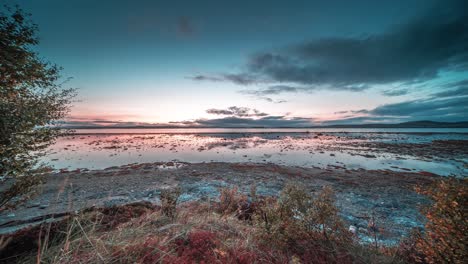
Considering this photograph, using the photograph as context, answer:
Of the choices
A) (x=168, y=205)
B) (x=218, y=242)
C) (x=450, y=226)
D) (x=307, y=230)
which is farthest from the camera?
(x=168, y=205)

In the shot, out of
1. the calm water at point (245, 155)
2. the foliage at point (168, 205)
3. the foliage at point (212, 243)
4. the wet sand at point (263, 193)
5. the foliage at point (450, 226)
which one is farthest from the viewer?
the calm water at point (245, 155)

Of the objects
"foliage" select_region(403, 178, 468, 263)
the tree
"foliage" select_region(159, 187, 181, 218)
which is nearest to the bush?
"foliage" select_region(403, 178, 468, 263)

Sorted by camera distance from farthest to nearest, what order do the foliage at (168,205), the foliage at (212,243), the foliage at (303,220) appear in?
1. the foliage at (168,205)
2. the foliage at (303,220)
3. the foliage at (212,243)

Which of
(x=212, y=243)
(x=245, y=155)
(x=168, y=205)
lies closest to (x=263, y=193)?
(x=168, y=205)

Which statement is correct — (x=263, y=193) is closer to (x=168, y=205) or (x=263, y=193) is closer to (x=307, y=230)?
(x=168, y=205)

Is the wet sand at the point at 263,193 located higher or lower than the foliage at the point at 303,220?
lower

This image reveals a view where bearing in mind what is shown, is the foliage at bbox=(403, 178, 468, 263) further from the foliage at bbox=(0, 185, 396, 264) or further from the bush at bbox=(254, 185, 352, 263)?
the bush at bbox=(254, 185, 352, 263)

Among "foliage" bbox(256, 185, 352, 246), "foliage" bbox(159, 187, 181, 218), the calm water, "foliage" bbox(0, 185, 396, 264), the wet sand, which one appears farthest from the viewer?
the calm water

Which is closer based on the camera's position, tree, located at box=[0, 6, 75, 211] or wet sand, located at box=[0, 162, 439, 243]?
tree, located at box=[0, 6, 75, 211]

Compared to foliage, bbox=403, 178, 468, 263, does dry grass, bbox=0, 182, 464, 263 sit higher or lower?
lower

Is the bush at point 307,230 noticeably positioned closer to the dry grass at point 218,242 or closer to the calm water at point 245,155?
the dry grass at point 218,242

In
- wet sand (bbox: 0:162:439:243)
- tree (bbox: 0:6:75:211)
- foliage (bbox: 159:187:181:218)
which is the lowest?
wet sand (bbox: 0:162:439:243)

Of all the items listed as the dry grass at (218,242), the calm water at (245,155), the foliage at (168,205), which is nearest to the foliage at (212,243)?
the dry grass at (218,242)

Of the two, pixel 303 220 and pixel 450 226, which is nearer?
pixel 450 226
